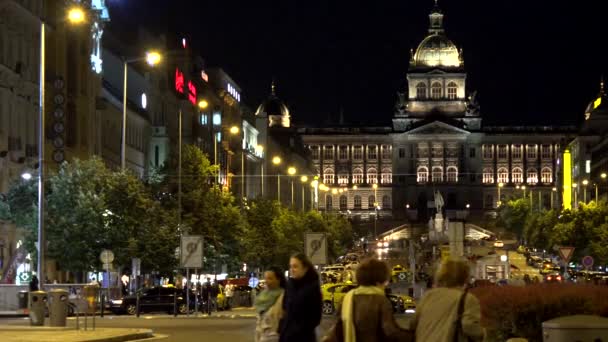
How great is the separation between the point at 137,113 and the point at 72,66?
23923 mm

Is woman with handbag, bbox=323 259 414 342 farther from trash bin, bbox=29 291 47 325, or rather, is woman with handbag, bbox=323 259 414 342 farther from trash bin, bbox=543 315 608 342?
trash bin, bbox=29 291 47 325

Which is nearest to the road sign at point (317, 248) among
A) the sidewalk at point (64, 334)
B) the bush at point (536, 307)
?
the sidewalk at point (64, 334)

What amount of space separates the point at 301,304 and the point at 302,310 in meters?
0.06

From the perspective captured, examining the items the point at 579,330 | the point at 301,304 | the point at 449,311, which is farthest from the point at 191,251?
the point at 449,311

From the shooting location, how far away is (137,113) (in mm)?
99750

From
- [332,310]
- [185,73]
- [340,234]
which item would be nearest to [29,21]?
[332,310]

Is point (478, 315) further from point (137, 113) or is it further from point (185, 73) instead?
point (185, 73)

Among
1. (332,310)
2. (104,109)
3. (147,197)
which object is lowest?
(332,310)

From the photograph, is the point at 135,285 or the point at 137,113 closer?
the point at 135,285

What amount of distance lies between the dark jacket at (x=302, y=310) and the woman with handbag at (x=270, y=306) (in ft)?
3.64

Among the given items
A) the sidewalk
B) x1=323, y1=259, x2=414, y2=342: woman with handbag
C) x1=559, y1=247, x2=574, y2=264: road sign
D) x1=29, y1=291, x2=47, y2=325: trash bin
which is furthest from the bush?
x1=559, y1=247, x2=574, y2=264: road sign

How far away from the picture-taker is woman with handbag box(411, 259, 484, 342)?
13.9 metres

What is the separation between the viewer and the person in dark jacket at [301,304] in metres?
15.0

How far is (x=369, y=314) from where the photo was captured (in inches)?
560
